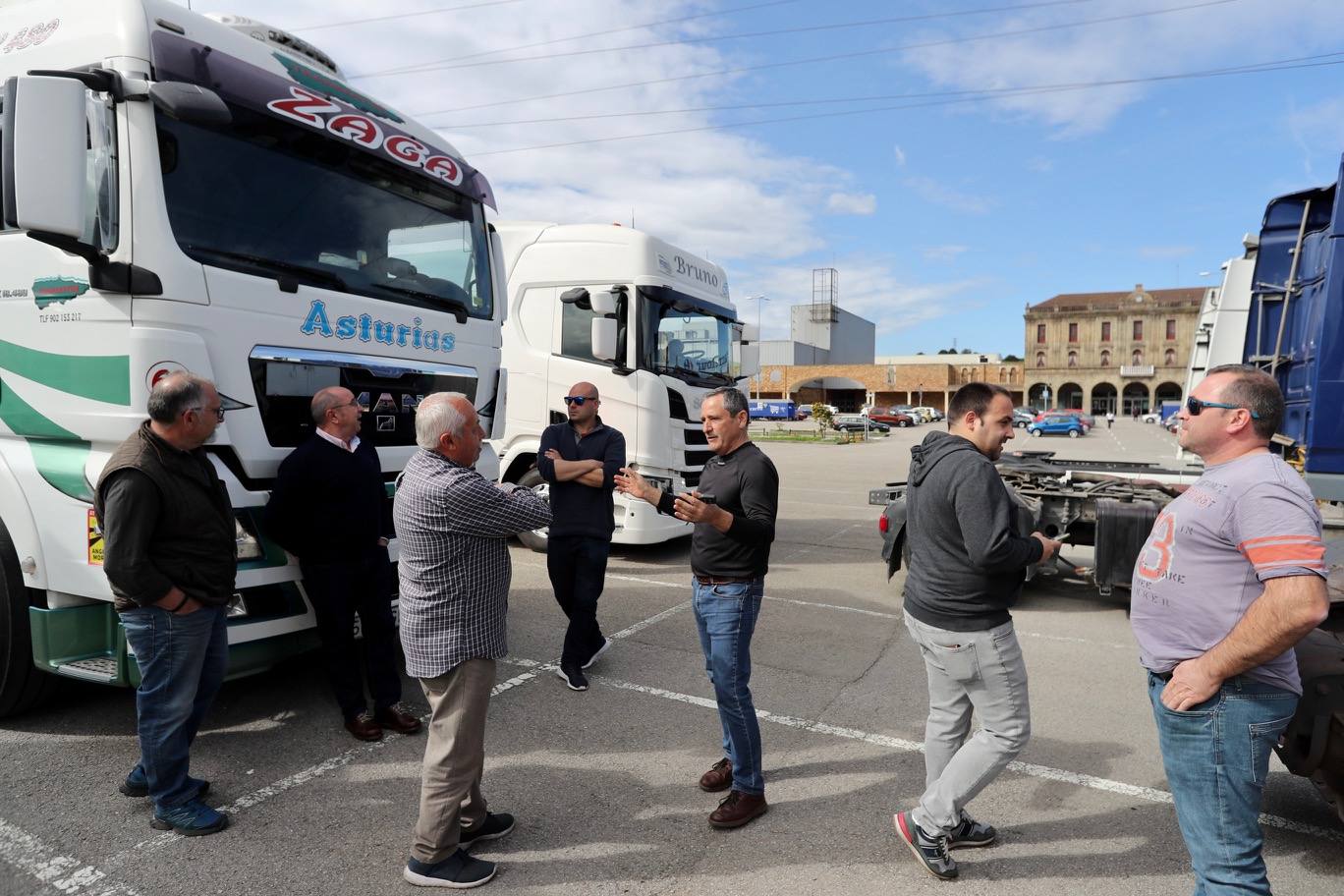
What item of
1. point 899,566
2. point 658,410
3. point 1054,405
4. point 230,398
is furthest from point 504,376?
point 1054,405

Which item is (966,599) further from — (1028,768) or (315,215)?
(315,215)

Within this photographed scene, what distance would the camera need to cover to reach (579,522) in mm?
4867

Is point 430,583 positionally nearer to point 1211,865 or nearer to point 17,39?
point 1211,865

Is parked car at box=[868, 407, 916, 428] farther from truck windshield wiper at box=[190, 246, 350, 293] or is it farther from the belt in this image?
the belt

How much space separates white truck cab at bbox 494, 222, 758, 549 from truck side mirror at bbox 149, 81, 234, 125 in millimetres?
4201

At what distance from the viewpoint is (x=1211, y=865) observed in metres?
2.11

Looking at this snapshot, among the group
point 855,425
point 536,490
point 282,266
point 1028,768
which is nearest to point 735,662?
point 1028,768

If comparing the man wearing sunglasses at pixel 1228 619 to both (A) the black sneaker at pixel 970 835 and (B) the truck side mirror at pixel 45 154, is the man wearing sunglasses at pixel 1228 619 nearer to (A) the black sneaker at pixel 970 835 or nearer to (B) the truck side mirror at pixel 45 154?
(A) the black sneaker at pixel 970 835

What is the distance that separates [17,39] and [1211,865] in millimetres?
5781

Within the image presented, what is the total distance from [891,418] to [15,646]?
5349cm

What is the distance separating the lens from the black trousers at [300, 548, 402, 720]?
12.7ft

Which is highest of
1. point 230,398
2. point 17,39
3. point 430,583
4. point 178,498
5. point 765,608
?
point 17,39

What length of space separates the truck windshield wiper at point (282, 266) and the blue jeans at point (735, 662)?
2.59 meters

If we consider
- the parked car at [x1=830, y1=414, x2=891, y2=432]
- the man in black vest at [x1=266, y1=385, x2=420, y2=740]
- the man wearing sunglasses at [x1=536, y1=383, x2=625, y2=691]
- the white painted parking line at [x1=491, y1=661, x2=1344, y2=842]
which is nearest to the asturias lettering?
the man in black vest at [x1=266, y1=385, x2=420, y2=740]
